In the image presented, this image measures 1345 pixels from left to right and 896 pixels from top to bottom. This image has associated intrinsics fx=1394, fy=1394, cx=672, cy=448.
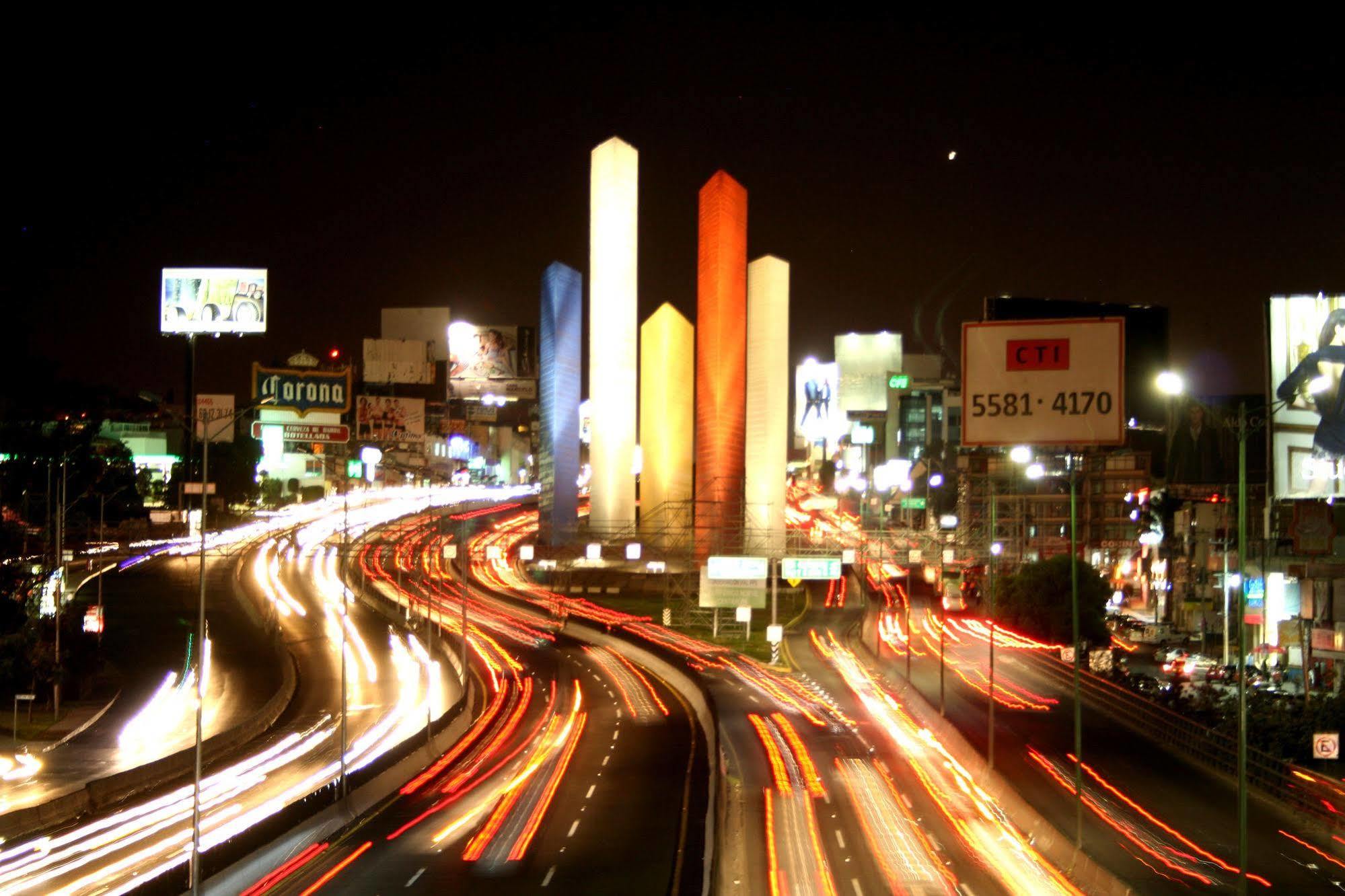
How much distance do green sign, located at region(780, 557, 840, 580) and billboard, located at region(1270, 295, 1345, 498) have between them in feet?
69.5

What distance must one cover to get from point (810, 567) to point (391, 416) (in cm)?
5570

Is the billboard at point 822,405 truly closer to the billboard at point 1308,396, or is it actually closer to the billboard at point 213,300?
the billboard at point 213,300

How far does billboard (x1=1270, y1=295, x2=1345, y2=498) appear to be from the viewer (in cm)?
4762

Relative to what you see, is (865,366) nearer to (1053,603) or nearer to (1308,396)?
(1053,603)

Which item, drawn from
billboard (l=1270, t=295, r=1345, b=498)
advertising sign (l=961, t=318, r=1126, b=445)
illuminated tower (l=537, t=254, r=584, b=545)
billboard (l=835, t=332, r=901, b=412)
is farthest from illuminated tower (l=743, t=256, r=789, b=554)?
billboard (l=835, t=332, r=901, b=412)

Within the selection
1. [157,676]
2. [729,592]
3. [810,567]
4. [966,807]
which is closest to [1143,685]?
[810,567]

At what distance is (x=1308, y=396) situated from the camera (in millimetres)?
47562

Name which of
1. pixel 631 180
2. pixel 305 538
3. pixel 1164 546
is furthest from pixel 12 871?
pixel 305 538

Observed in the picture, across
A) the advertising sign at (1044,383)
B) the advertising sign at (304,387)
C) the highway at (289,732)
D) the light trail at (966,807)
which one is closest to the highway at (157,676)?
the highway at (289,732)

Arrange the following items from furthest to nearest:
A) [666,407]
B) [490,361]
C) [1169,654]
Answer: [490,361]
[666,407]
[1169,654]

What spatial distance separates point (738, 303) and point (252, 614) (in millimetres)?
33234

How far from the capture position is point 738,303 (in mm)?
78750

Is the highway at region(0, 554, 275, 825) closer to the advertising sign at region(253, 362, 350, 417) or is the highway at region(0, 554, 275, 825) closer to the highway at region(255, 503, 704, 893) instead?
the highway at region(255, 503, 704, 893)

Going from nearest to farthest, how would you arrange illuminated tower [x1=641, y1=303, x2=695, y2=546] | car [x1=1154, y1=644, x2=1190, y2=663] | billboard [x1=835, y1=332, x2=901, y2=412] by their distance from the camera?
car [x1=1154, y1=644, x2=1190, y2=663] → illuminated tower [x1=641, y1=303, x2=695, y2=546] → billboard [x1=835, y1=332, x2=901, y2=412]
